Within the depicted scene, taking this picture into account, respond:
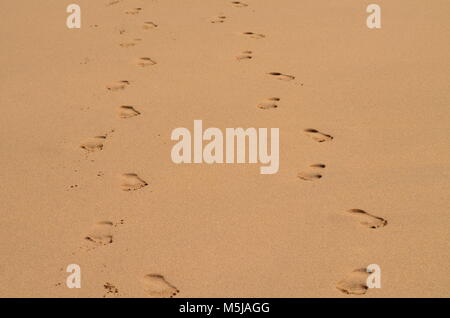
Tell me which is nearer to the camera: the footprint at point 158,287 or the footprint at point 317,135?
the footprint at point 158,287

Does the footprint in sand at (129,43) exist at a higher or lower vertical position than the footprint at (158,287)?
higher

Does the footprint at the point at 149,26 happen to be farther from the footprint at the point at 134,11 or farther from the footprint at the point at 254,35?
the footprint at the point at 254,35

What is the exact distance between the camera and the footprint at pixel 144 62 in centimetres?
402

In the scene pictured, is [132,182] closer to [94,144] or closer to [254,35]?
[94,144]

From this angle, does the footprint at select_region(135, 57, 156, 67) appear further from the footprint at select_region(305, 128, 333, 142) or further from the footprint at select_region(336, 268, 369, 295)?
the footprint at select_region(336, 268, 369, 295)

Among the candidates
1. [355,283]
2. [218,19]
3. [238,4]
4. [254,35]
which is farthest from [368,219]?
[238,4]

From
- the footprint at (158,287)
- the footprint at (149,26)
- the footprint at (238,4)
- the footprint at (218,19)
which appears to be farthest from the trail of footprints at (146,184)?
the footprint at (238,4)

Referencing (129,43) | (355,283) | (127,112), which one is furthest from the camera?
(129,43)

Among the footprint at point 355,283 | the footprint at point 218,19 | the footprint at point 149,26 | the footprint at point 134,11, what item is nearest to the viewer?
the footprint at point 355,283

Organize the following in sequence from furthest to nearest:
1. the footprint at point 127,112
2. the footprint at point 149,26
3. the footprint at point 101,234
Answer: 1. the footprint at point 149,26
2. the footprint at point 127,112
3. the footprint at point 101,234

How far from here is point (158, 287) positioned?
88.4 inches

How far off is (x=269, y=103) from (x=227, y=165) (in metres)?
0.68

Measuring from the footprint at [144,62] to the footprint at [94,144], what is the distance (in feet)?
3.25

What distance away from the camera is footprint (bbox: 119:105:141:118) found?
3.40 metres
